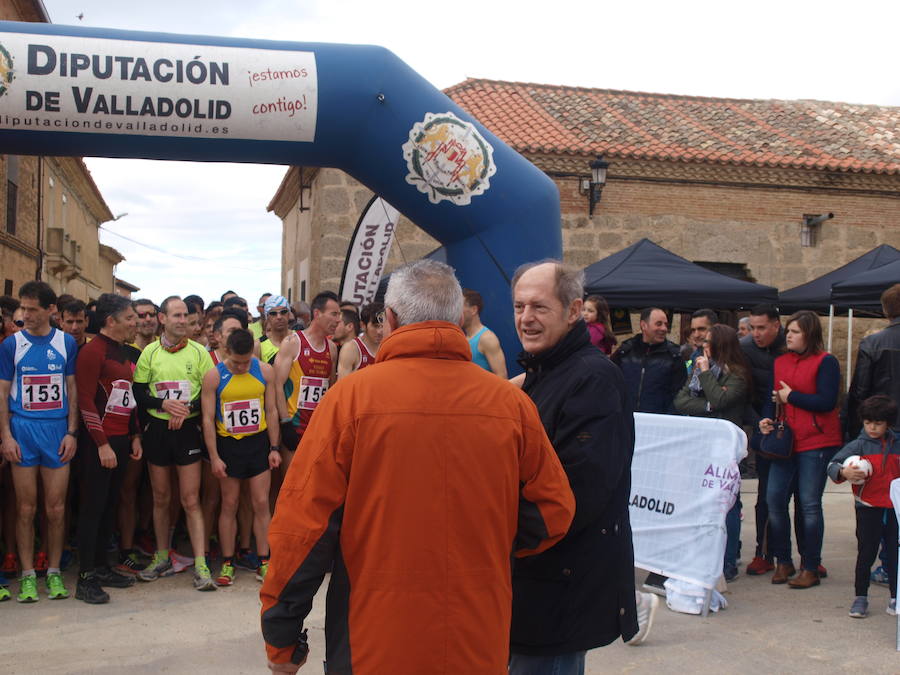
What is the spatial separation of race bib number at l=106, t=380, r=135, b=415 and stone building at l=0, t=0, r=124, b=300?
12.8 m

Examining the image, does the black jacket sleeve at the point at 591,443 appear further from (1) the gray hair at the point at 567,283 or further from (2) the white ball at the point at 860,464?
(2) the white ball at the point at 860,464

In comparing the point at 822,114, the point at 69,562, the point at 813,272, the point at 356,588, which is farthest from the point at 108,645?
the point at 822,114

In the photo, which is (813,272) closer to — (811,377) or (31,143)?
(811,377)

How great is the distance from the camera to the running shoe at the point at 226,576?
19.3 ft

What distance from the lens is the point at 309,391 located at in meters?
6.44

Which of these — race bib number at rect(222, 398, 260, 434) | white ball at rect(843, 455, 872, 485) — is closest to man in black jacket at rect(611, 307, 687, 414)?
white ball at rect(843, 455, 872, 485)

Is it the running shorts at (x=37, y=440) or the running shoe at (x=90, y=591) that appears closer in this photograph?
the running shoe at (x=90, y=591)

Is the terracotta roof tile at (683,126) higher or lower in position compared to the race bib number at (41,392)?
higher

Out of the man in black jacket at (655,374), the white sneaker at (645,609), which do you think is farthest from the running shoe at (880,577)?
the white sneaker at (645,609)

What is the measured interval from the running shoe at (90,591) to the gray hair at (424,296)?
13.4 feet

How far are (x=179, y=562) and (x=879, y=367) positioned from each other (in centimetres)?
511

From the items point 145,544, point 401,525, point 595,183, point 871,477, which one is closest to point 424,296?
point 401,525

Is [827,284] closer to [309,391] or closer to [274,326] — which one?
[274,326]

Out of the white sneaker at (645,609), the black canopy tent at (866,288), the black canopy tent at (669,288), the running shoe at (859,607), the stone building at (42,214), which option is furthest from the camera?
the stone building at (42,214)
